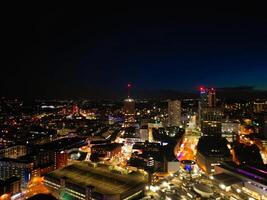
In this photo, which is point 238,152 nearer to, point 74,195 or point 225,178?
point 225,178

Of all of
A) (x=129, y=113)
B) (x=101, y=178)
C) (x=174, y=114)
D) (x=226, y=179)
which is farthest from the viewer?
(x=129, y=113)

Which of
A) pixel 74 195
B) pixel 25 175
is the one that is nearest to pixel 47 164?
pixel 25 175

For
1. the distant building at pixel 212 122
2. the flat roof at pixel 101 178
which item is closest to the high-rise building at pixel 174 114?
the distant building at pixel 212 122

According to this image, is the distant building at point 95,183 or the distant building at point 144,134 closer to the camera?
the distant building at point 95,183

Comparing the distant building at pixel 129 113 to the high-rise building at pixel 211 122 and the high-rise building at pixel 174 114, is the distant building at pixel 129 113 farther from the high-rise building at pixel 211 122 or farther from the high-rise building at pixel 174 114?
the high-rise building at pixel 211 122

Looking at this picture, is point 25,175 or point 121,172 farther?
point 25,175

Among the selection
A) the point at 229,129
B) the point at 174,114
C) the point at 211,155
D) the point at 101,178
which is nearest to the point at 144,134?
the point at 229,129

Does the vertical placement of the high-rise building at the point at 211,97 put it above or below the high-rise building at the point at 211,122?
above

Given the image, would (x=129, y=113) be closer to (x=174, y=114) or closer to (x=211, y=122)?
(x=174, y=114)

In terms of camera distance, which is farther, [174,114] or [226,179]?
[174,114]
